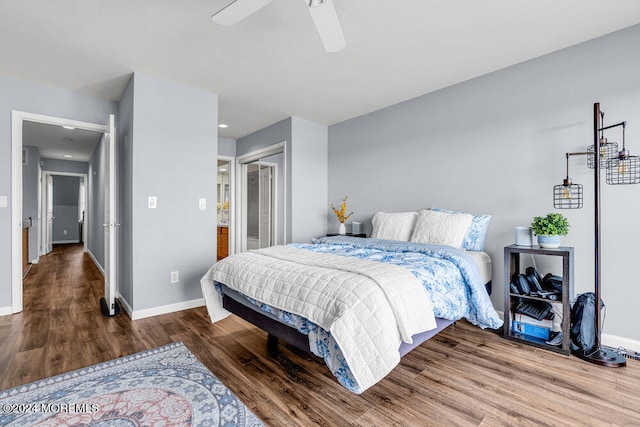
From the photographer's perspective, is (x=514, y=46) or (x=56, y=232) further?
(x=56, y=232)

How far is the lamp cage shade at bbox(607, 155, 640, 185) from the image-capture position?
7.50 ft

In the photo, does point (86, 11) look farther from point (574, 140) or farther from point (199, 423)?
point (574, 140)

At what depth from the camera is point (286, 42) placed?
8.36ft

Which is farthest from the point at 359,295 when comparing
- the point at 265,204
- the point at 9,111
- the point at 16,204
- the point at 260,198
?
the point at 260,198

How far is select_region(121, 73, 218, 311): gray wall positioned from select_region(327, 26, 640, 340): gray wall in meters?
2.20

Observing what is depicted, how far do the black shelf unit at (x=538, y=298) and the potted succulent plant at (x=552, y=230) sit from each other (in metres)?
0.05

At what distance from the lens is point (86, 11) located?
2.15 metres

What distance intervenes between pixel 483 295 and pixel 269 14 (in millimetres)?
2600

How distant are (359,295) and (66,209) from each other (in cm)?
1174

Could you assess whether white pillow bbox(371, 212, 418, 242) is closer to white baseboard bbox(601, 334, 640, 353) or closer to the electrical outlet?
white baseboard bbox(601, 334, 640, 353)

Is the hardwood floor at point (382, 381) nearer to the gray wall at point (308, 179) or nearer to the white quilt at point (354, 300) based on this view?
the white quilt at point (354, 300)

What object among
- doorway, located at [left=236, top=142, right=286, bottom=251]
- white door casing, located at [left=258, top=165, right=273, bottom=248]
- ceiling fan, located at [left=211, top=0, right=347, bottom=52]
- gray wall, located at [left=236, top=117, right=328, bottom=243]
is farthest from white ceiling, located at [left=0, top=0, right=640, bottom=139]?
white door casing, located at [left=258, top=165, right=273, bottom=248]

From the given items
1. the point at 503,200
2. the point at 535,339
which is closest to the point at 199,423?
the point at 535,339

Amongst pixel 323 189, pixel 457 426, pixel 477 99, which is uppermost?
pixel 477 99
